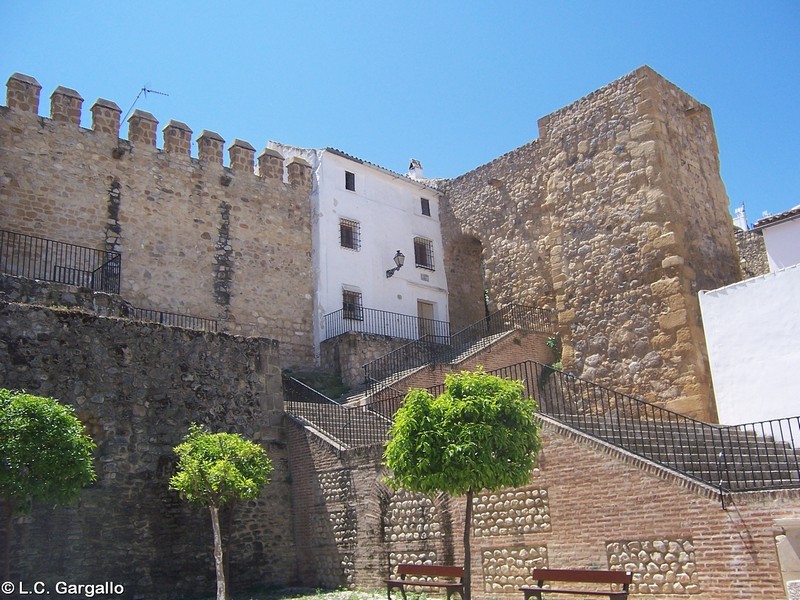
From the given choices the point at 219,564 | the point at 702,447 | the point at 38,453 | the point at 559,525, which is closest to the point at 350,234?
the point at 219,564

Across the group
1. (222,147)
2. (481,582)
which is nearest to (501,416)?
(481,582)

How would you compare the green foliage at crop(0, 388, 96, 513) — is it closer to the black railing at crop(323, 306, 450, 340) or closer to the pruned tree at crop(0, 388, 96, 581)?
the pruned tree at crop(0, 388, 96, 581)

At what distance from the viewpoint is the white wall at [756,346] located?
530 inches

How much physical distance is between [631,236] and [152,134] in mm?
11590

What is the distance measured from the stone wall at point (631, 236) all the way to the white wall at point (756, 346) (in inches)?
56.4

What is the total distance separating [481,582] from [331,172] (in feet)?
44.3

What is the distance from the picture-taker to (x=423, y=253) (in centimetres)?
2405

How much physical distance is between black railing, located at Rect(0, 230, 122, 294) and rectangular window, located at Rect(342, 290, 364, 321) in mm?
Answer: 6028


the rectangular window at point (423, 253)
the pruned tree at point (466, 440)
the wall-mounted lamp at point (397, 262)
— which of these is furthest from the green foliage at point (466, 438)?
the rectangular window at point (423, 253)

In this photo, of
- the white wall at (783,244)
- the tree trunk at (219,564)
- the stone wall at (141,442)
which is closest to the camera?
the tree trunk at (219,564)

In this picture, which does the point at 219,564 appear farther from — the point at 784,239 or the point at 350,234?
the point at 350,234

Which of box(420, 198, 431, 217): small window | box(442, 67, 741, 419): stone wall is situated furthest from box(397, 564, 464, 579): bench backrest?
box(420, 198, 431, 217): small window

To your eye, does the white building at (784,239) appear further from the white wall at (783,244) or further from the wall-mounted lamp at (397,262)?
the wall-mounted lamp at (397,262)

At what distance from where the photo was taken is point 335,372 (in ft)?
64.5
